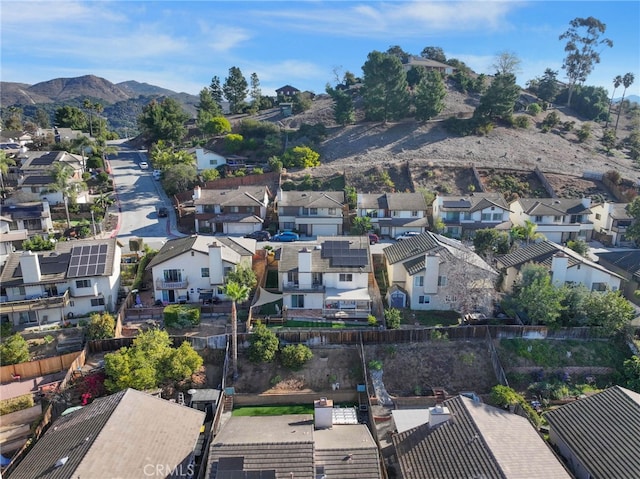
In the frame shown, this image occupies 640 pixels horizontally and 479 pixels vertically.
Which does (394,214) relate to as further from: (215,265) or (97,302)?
(97,302)

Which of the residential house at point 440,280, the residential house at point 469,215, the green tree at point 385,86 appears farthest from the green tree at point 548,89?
the residential house at point 440,280

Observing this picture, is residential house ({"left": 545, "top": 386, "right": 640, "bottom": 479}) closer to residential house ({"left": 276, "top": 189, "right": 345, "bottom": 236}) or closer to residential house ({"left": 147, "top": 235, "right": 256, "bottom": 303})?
residential house ({"left": 147, "top": 235, "right": 256, "bottom": 303})

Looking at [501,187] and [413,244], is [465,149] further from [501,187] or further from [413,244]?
[413,244]

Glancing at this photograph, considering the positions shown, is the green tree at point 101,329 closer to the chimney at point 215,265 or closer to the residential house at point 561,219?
the chimney at point 215,265

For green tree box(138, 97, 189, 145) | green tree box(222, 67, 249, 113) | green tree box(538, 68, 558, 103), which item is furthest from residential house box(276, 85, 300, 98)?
green tree box(538, 68, 558, 103)

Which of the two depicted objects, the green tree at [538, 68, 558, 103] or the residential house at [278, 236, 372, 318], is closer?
the residential house at [278, 236, 372, 318]

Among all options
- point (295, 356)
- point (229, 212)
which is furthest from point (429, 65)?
point (295, 356)
